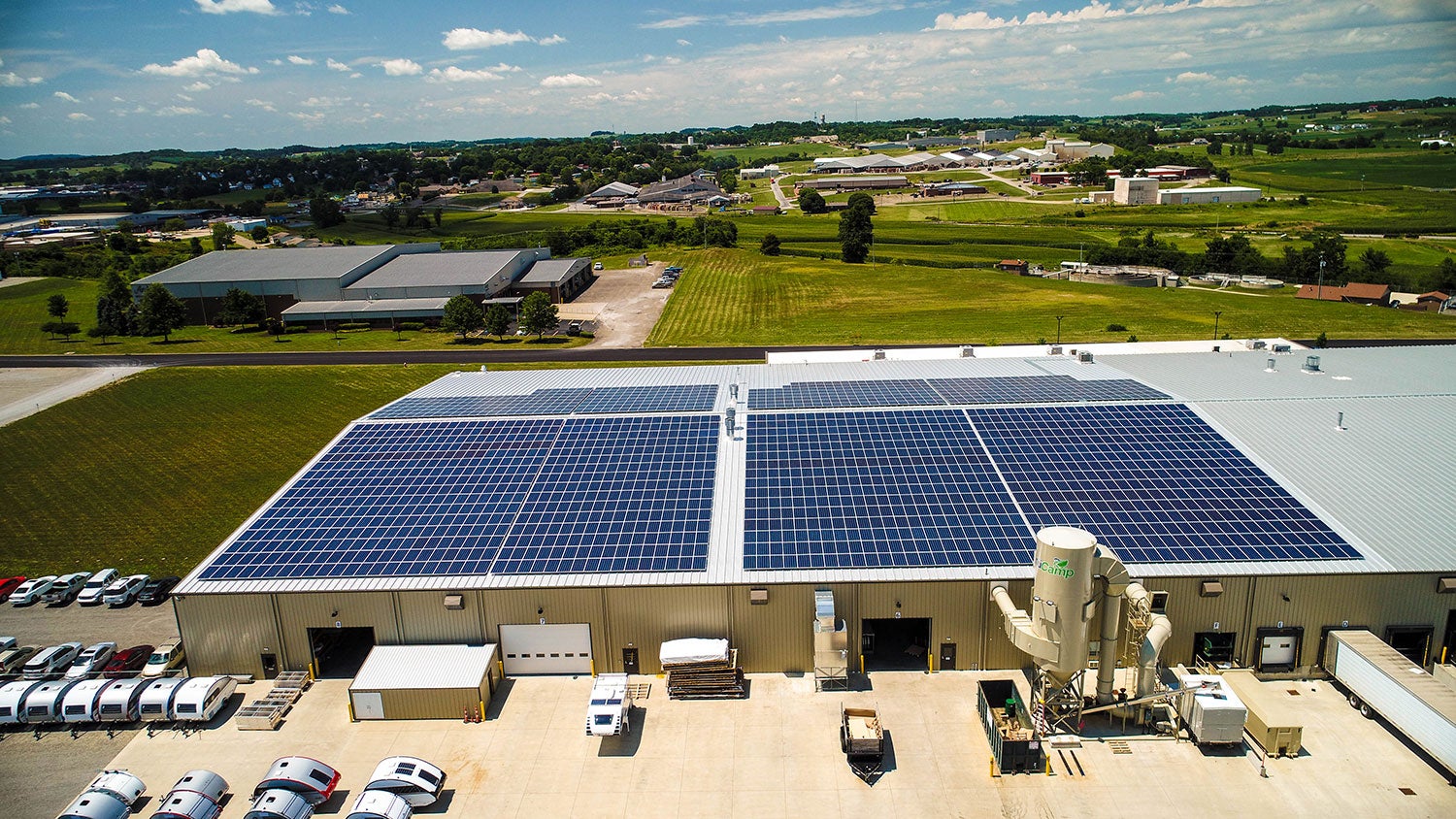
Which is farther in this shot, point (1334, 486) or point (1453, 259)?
point (1453, 259)

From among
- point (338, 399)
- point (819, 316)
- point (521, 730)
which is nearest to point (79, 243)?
point (338, 399)

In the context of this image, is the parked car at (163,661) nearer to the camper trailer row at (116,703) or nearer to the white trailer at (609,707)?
the camper trailer row at (116,703)

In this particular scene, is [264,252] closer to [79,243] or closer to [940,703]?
[79,243]

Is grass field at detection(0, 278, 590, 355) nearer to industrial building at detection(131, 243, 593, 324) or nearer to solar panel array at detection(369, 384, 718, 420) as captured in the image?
industrial building at detection(131, 243, 593, 324)

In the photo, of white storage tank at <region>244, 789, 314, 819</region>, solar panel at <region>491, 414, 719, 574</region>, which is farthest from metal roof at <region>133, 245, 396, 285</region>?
white storage tank at <region>244, 789, 314, 819</region>

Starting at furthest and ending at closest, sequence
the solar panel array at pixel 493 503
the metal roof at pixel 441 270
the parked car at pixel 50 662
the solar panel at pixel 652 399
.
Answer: the metal roof at pixel 441 270 < the solar panel at pixel 652 399 < the parked car at pixel 50 662 < the solar panel array at pixel 493 503

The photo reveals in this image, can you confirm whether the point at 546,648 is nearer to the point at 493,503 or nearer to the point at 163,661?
the point at 493,503

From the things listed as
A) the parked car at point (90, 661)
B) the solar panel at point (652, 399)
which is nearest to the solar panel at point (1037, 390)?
the solar panel at point (652, 399)

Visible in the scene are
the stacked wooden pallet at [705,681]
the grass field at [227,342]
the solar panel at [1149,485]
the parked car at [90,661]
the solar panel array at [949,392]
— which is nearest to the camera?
the stacked wooden pallet at [705,681]
